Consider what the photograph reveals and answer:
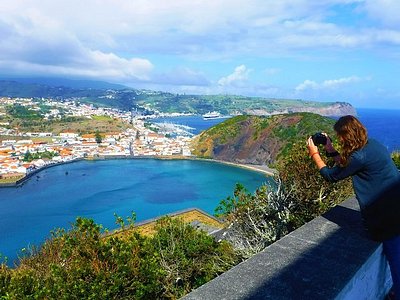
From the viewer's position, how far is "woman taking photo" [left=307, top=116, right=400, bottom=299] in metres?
2.03

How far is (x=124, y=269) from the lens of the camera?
247 inches

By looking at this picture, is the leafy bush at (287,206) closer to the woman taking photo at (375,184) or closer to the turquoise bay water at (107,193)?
the woman taking photo at (375,184)

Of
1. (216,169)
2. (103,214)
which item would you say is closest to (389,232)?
(103,214)

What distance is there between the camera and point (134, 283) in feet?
20.2

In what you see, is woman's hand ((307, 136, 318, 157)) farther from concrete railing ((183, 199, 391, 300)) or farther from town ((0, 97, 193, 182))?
town ((0, 97, 193, 182))

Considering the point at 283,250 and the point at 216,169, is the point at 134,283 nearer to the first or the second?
the point at 283,250

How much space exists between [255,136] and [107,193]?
31.6 meters

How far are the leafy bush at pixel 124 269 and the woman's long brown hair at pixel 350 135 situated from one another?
3.26 metres

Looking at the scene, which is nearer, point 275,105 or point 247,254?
point 247,254

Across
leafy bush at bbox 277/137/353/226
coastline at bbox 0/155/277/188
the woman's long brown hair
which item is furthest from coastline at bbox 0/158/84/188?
the woman's long brown hair

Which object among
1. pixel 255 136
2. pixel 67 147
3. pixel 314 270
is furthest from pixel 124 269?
pixel 67 147

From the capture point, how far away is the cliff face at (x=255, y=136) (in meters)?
64.1

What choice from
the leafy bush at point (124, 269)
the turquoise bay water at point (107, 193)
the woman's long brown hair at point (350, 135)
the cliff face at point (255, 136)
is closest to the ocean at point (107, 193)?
the turquoise bay water at point (107, 193)

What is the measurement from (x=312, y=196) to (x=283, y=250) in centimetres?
368
